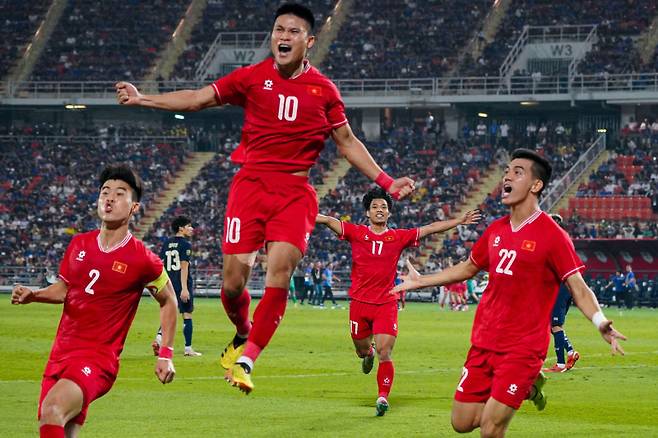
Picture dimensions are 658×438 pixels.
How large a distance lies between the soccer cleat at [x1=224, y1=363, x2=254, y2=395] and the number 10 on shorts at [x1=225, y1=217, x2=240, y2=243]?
120 centimetres

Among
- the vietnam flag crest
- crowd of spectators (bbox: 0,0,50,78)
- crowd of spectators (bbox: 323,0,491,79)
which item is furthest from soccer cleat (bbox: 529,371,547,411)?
crowd of spectators (bbox: 0,0,50,78)

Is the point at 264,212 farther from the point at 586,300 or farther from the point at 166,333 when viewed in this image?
the point at 586,300

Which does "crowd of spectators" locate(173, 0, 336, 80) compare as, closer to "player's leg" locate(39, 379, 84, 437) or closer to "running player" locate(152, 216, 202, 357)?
"running player" locate(152, 216, 202, 357)

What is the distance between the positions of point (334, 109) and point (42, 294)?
114 inches

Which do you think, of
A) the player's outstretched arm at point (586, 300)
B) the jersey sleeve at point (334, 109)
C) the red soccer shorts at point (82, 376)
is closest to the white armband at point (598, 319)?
the player's outstretched arm at point (586, 300)

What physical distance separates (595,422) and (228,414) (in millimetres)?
4559

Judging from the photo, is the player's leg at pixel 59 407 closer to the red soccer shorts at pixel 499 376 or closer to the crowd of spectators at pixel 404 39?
the red soccer shorts at pixel 499 376

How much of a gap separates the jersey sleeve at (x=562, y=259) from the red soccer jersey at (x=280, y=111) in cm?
214

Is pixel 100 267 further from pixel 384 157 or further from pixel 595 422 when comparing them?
pixel 384 157

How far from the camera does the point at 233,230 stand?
11000mm

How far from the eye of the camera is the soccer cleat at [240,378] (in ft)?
33.0

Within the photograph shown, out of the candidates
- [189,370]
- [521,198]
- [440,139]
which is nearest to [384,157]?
→ [440,139]

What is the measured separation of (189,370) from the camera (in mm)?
22797

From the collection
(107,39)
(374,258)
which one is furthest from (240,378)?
(107,39)
